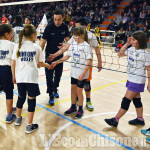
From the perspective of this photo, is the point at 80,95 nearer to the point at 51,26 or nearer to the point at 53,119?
the point at 53,119

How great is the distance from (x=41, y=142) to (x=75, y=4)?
15.0m

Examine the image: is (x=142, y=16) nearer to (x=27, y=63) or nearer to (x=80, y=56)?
(x=80, y=56)

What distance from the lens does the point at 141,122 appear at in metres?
3.04

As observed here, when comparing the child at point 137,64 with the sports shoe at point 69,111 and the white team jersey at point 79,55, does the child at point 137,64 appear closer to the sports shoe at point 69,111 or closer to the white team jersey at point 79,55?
the white team jersey at point 79,55

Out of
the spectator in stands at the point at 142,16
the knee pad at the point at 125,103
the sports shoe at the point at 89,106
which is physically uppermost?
the spectator in stands at the point at 142,16

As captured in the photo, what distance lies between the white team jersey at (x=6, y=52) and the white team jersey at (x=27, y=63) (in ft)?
1.02

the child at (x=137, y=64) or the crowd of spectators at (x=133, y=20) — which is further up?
the crowd of spectators at (x=133, y=20)

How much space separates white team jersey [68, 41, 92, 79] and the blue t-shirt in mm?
622

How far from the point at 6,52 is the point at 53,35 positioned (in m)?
1.04

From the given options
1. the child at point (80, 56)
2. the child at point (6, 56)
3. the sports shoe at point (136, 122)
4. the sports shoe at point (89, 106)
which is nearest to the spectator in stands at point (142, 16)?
the sports shoe at point (89, 106)

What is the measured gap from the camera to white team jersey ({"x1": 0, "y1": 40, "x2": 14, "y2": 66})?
112 inches

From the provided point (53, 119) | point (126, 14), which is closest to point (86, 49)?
point (53, 119)

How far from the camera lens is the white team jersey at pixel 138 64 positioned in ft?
8.53

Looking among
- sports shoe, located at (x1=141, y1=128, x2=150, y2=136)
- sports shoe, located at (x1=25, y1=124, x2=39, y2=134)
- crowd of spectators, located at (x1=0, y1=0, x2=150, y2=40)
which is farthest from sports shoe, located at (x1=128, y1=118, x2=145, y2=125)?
crowd of spectators, located at (x1=0, y1=0, x2=150, y2=40)
